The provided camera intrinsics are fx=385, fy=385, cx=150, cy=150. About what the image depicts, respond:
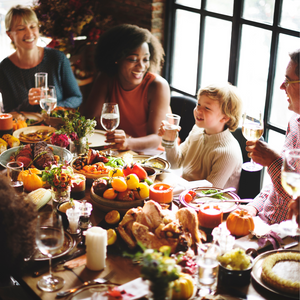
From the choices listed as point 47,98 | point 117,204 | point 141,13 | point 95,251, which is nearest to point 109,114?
point 47,98

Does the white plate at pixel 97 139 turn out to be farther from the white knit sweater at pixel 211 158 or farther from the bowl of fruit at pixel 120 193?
the bowl of fruit at pixel 120 193

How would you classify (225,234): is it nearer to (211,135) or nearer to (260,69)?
(211,135)

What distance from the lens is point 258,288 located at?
1.18m

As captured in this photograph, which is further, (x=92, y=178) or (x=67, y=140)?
(x=67, y=140)

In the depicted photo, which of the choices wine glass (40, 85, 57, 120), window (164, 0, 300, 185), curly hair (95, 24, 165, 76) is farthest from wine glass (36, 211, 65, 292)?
curly hair (95, 24, 165, 76)

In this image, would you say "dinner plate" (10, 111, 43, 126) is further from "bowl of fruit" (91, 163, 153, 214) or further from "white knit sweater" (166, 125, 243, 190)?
"bowl of fruit" (91, 163, 153, 214)

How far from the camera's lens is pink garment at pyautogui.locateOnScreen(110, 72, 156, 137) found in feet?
10.3

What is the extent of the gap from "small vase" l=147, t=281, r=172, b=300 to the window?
6.13 ft

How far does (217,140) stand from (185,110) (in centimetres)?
75

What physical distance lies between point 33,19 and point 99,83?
0.76m

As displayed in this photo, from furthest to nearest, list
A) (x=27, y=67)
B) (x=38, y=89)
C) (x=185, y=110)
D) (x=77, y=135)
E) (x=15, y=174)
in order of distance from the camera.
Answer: (x=27, y=67) < (x=185, y=110) < (x=38, y=89) < (x=77, y=135) < (x=15, y=174)

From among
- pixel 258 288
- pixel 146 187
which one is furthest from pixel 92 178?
pixel 258 288

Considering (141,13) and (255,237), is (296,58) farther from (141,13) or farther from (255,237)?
(141,13)

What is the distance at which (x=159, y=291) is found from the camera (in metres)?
1.01
